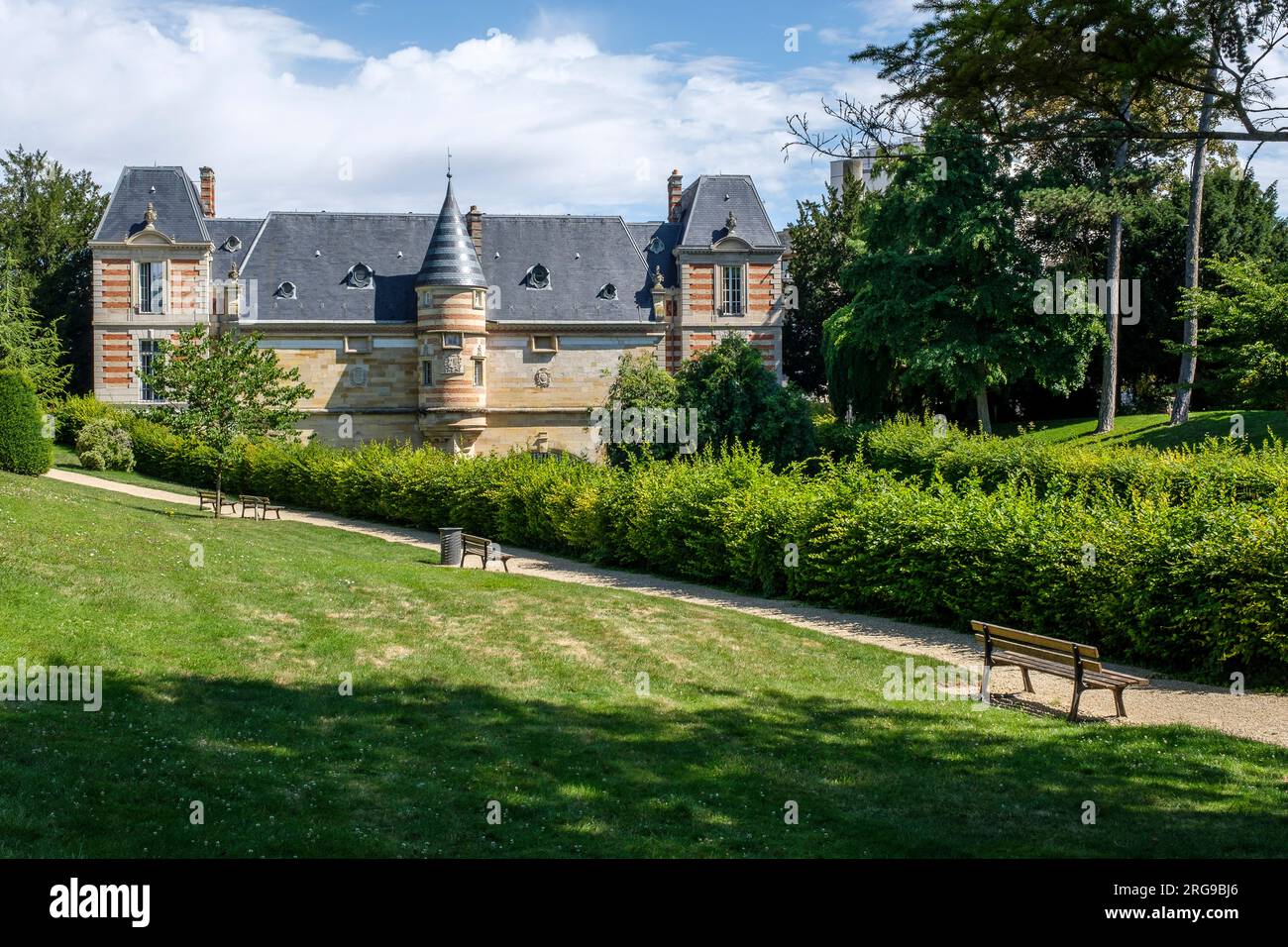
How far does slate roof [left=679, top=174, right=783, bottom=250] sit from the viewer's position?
4581 centimetres

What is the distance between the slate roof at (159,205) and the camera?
43.9 metres

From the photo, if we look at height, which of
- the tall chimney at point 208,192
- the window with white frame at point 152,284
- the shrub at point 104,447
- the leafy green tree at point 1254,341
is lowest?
the shrub at point 104,447

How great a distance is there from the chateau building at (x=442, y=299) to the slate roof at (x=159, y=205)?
0.06 meters

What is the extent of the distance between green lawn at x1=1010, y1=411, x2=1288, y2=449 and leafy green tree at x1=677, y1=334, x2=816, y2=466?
6.42m

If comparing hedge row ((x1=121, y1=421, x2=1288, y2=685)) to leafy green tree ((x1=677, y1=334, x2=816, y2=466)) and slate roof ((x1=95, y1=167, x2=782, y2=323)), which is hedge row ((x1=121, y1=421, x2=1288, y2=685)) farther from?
slate roof ((x1=95, y1=167, x2=782, y2=323))

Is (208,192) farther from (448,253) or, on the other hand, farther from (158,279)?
(448,253)

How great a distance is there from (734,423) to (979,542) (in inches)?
599

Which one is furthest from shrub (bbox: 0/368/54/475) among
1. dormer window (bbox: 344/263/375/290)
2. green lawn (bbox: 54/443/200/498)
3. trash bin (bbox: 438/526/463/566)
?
dormer window (bbox: 344/263/375/290)

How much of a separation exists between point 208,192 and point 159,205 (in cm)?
347

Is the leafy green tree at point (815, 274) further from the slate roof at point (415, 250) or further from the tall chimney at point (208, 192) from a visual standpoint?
the tall chimney at point (208, 192)

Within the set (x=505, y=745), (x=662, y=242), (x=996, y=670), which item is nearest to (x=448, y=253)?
(x=662, y=242)

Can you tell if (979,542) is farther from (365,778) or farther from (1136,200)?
(1136,200)

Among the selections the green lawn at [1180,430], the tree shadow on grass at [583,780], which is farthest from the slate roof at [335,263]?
the tree shadow on grass at [583,780]

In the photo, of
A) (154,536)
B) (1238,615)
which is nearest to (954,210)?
(1238,615)
